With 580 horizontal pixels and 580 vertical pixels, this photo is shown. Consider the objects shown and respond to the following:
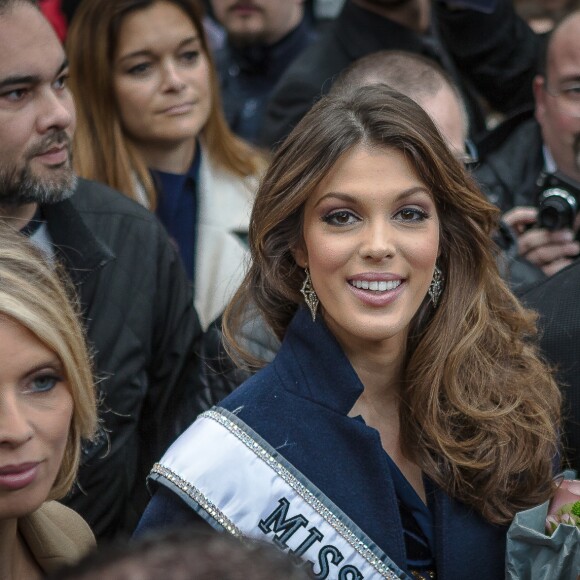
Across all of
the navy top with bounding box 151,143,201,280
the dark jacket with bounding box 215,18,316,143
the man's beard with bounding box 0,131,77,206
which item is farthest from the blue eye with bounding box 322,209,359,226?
the dark jacket with bounding box 215,18,316,143

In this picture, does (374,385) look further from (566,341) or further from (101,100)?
(101,100)

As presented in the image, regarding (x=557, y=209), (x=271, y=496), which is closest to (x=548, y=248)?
(x=557, y=209)

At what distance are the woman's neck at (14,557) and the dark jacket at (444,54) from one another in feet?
8.11

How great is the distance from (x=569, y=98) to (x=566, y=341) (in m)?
1.63

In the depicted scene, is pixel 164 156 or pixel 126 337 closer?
pixel 126 337

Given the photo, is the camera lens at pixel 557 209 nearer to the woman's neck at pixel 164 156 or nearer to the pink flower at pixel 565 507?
the pink flower at pixel 565 507

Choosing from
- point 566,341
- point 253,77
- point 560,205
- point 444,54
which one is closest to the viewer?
point 566,341

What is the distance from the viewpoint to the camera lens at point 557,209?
373 cm

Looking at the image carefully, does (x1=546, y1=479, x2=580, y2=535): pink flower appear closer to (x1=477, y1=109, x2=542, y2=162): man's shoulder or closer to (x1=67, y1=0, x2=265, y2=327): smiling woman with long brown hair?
(x1=67, y1=0, x2=265, y2=327): smiling woman with long brown hair

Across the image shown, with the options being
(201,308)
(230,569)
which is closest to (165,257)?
(201,308)

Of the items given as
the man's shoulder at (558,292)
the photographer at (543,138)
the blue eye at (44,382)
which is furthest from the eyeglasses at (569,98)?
the blue eye at (44,382)

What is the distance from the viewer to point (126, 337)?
3357mm


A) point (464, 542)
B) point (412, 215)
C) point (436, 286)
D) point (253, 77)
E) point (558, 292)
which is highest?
point (412, 215)

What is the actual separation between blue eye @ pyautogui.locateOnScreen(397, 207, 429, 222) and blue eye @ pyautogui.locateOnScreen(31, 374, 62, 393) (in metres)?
0.91
